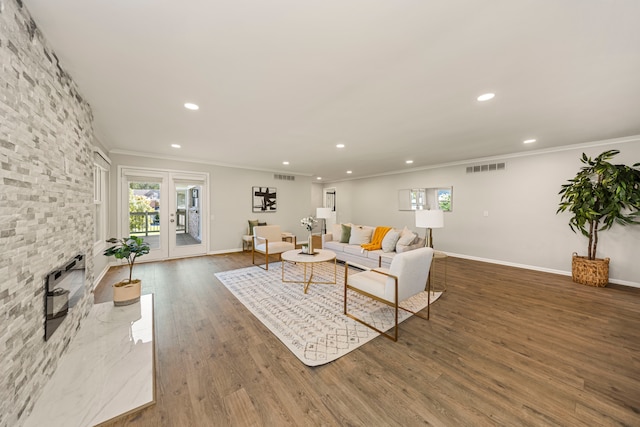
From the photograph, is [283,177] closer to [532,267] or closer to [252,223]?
[252,223]

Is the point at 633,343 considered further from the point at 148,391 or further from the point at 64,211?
the point at 64,211

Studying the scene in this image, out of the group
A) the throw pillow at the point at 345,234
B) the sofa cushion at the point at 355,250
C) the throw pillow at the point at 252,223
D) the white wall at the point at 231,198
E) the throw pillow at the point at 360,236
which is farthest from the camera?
the throw pillow at the point at 252,223

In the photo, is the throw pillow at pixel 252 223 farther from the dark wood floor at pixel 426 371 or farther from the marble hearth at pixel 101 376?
the marble hearth at pixel 101 376

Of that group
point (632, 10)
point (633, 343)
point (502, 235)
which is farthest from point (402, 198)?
point (632, 10)

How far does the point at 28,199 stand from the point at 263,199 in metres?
5.80

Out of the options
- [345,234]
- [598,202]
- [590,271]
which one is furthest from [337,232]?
[598,202]

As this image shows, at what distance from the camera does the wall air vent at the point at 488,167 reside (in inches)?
213

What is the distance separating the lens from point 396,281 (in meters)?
2.43

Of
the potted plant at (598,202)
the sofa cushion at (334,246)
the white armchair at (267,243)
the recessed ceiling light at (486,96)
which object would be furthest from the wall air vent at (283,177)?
the potted plant at (598,202)

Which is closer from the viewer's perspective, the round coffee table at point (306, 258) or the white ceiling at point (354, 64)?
the white ceiling at point (354, 64)

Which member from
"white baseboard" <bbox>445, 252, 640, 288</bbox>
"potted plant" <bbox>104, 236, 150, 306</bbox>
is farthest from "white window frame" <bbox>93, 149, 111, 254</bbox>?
"white baseboard" <bbox>445, 252, 640, 288</bbox>

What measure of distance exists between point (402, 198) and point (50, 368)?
301 inches

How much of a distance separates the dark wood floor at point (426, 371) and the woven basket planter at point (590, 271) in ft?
2.84

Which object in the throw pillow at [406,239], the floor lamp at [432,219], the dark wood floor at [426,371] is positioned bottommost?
the dark wood floor at [426,371]
